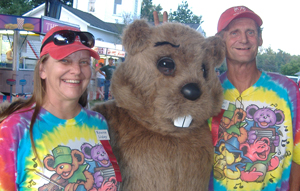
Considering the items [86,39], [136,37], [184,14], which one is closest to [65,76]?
[86,39]

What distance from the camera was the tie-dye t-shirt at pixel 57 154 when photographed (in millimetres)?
1342

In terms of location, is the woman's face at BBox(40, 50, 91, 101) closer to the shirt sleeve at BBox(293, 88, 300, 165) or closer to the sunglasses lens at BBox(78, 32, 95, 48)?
the sunglasses lens at BBox(78, 32, 95, 48)

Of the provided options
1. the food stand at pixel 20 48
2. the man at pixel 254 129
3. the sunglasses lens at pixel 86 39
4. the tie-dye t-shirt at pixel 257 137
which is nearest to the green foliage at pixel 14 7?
the food stand at pixel 20 48

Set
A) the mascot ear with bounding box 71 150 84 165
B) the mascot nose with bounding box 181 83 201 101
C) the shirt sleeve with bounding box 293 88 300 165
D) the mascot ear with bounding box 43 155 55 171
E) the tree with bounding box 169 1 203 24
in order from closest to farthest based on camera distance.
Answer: the mascot ear with bounding box 43 155 55 171 < the mascot ear with bounding box 71 150 84 165 < the mascot nose with bounding box 181 83 201 101 < the shirt sleeve with bounding box 293 88 300 165 < the tree with bounding box 169 1 203 24

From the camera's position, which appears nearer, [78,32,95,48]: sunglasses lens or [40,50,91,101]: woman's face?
[40,50,91,101]: woman's face

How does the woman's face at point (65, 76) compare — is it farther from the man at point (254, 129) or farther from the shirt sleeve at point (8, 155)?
the man at point (254, 129)

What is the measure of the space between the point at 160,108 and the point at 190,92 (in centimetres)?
24

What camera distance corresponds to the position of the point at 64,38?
5.32ft

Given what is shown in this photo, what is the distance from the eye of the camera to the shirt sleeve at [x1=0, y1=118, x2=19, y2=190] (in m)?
1.30

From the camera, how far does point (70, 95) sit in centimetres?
157

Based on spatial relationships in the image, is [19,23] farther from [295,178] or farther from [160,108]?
[295,178]

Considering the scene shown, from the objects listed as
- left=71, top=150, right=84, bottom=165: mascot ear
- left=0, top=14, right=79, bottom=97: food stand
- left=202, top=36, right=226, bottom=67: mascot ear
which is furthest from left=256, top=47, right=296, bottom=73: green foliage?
left=71, top=150, right=84, bottom=165: mascot ear

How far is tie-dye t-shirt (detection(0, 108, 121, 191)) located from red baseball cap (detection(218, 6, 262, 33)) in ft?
4.94

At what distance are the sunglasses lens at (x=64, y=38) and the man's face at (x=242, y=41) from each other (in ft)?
4.76
